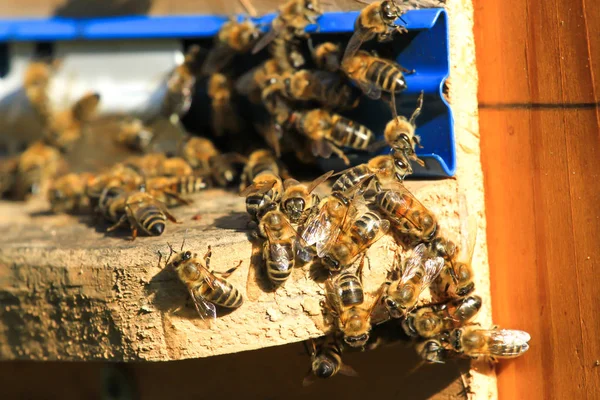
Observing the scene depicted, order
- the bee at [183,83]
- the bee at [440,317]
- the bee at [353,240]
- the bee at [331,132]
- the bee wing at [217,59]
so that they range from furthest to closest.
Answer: the bee at [183,83], the bee wing at [217,59], the bee at [331,132], the bee at [440,317], the bee at [353,240]

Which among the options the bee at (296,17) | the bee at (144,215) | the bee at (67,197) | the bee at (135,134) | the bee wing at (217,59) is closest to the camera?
the bee at (144,215)

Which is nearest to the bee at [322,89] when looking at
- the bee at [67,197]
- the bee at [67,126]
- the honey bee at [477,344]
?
the honey bee at [477,344]

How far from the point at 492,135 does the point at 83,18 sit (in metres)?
2.79

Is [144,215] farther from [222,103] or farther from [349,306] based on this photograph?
[222,103]

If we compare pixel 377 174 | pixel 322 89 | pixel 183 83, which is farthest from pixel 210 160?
pixel 377 174

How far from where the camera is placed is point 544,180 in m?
2.48

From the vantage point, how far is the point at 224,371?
10.5 ft

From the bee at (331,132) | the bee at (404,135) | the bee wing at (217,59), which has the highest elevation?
the bee wing at (217,59)

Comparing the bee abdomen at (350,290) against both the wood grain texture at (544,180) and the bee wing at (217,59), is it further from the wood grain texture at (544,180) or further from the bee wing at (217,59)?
the bee wing at (217,59)

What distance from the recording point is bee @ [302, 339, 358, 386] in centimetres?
261

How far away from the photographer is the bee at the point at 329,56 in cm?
309

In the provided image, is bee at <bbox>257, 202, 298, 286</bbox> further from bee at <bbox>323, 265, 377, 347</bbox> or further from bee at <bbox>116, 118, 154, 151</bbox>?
bee at <bbox>116, 118, 154, 151</bbox>

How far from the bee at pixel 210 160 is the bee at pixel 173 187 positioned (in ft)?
0.41

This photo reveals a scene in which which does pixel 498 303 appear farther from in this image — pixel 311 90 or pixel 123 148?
pixel 123 148
